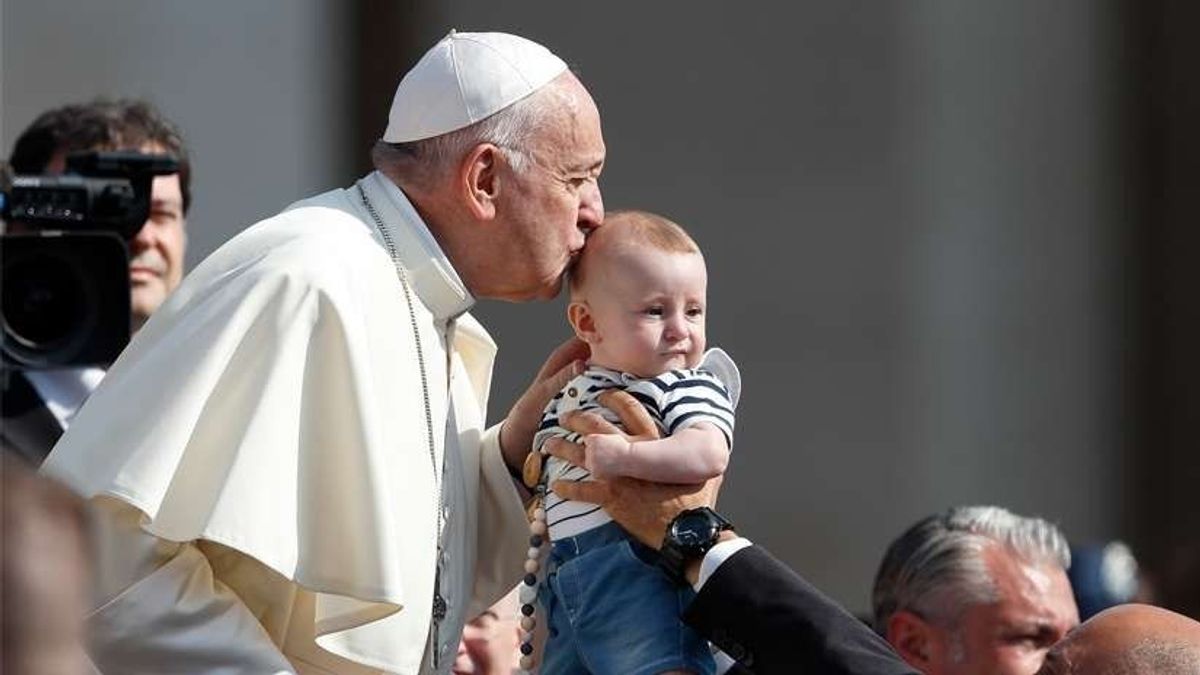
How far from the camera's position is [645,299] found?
3.63 meters

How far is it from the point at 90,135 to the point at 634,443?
81.4 inches

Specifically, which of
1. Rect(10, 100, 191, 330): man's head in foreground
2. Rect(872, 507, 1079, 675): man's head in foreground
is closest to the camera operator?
Rect(10, 100, 191, 330): man's head in foreground

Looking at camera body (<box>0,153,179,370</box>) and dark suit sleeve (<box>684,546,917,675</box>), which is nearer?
dark suit sleeve (<box>684,546,917,675</box>)

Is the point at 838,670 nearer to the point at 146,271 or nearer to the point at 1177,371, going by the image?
the point at 146,271

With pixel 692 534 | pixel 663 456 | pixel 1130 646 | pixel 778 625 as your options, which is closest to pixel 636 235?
pixel 663 456

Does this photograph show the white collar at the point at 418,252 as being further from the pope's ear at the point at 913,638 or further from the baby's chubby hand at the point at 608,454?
the pope's ear at the point at 913,638

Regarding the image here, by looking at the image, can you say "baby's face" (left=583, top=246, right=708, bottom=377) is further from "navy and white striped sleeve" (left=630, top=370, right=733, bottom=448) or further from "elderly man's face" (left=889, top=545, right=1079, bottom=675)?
"elderly man's face" (left=889, top=545, right=1079, bottom=675)

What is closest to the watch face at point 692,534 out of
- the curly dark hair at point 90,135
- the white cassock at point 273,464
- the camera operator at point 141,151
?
the white cassock at point 273,464

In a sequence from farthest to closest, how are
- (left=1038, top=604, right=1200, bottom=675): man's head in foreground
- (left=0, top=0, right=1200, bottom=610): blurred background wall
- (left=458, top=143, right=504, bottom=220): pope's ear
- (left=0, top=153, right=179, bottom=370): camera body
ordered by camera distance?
(left=0, top=0, right=1200, bottom=610): blurred background wall, (left=0, top=153, right=179, bottom=370): camera body, (left=458, top=143, right=504, bottom=220): pope's ear, (left=1038, top=604, right=1200, bottom=675): man's head in foreground

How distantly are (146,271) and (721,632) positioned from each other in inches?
80.5

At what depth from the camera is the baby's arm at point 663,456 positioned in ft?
11.7

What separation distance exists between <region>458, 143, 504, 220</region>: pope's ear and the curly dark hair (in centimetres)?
163

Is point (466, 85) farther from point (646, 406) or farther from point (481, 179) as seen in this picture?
point (646, 406)

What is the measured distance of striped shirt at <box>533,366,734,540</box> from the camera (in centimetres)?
363
